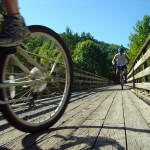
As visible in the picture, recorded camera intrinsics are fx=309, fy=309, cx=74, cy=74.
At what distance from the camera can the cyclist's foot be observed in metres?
2.04

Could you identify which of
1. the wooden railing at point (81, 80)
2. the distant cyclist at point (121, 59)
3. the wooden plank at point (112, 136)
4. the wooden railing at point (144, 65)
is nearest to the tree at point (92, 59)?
the wooden railing at point (81, 80)

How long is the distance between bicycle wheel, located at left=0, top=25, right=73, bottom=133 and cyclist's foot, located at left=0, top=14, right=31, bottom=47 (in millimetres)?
118

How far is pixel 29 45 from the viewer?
8.76 ft

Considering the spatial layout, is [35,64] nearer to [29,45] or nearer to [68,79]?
[29,45]

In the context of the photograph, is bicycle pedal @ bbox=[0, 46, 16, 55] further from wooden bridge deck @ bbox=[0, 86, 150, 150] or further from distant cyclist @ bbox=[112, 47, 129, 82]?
distant cyclist @ bbox=[112, 47, 129, 82]

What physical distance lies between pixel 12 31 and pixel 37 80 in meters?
0.54

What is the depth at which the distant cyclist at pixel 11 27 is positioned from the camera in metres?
2.04

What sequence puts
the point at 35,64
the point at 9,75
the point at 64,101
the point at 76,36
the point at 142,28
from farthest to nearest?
1. the point at 76,36
2. the point at 142,28
3. the point at 64,101
4. the point at 35,64
5. the point at 9,75

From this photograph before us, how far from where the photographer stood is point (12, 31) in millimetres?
2078

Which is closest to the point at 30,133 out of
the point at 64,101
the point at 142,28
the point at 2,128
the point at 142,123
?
the point at 2,128

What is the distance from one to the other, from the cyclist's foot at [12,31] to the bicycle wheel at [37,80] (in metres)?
0.12

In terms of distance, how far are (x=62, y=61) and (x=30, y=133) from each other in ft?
2.57

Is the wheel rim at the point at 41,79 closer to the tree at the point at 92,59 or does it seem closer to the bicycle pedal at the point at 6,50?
the bicycle pedal at the point at 6,50

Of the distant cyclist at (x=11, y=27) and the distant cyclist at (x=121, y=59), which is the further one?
the distant cyclist at (x=121, y=59)
